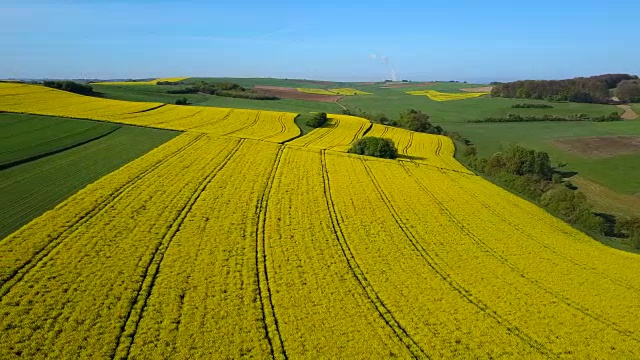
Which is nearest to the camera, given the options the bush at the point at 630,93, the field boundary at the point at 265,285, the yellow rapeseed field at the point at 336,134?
the field boundary at the point at 265,285

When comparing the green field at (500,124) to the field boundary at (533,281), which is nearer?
the field boundary at (533,281)

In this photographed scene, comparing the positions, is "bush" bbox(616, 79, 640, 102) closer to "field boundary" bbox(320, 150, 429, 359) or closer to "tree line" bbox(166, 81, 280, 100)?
"tree line" bbox(166, 81, 280, 100)

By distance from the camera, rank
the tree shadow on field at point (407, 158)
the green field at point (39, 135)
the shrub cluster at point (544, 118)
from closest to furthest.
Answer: the green field at point (39, 135) → the tree shadow on field at point (407, 158) → the shrub cluster at point (544, 118)

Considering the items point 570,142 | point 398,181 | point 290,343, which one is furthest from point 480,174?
point 290,343

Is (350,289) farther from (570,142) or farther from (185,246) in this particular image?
(570,142)

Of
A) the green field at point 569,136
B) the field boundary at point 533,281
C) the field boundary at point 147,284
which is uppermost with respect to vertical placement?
the field boundary at point 147,284

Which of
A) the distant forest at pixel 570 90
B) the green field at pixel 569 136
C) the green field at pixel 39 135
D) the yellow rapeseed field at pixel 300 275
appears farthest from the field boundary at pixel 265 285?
the distant forest at pixel 570 90

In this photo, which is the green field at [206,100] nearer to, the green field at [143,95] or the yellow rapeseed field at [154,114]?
the green field at [143,95]
